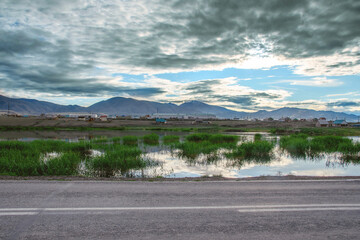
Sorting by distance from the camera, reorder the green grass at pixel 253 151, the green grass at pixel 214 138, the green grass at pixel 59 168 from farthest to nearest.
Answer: the green grass at pixel 214 138
the green grass at pixel 253 151
the green grass at pixel 59 168

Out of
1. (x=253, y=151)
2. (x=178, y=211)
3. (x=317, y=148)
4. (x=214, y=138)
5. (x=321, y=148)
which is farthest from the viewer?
(x=214, y=138)

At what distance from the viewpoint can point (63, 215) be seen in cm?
604

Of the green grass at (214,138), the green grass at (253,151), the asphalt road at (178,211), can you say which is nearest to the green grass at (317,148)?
the green grass at (253,151)

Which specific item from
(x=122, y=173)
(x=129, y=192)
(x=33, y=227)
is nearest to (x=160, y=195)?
(x=129, y=192)

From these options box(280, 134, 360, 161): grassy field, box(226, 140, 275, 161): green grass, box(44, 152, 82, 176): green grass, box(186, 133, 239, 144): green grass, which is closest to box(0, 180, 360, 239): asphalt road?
box(44, 152, 82, 176): green grass

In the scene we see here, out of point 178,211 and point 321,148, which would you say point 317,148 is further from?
point 178,211

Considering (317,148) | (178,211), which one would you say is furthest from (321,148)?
(178,211)

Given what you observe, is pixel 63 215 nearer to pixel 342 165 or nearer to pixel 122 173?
pixel 122 173

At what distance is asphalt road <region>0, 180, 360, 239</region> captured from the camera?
5223mm

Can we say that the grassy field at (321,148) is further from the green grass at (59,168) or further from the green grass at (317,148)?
the green grass at (59,168)

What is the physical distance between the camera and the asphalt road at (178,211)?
5223mm

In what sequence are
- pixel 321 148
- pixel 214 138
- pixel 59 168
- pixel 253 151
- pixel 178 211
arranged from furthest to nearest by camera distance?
pixel 214 138 < pixel 321 148 < pixel 253 151 < pixel 59 168 < pixel 178 211

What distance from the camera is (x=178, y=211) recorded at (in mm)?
6410

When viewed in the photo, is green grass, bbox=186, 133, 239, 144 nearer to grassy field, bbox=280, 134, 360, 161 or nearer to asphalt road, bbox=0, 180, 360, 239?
grassy field, bbox=280, 134, 360, 161
